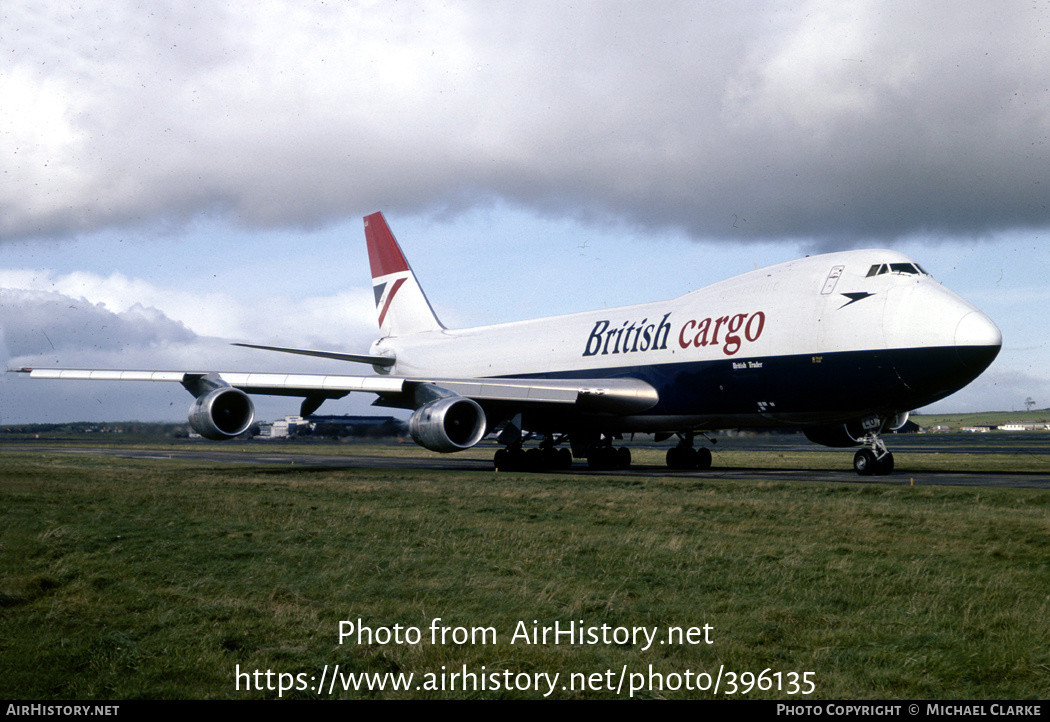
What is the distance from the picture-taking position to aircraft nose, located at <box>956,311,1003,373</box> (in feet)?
59.1

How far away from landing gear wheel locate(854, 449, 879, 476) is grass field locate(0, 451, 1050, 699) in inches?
252

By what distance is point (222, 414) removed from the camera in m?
24.9

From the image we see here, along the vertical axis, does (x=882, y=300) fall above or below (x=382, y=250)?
below

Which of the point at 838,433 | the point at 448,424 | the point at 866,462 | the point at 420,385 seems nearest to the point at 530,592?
the point at 866,462

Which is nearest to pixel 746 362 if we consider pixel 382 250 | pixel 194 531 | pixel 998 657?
pixel 194 531

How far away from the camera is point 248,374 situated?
2628 cm

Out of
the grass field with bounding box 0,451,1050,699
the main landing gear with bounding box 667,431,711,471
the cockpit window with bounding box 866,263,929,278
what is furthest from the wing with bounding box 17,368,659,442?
the grass field with bounding box 0,451,1050,699

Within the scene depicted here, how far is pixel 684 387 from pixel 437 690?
748 inches

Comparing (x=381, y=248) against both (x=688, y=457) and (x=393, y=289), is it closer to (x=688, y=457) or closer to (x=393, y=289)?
(x=393, y=289)

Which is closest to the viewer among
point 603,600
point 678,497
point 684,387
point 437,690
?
point 437,690

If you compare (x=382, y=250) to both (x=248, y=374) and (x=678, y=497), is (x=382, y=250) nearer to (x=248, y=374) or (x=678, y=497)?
(x=248, y=374)

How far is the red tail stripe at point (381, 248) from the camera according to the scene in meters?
38.1
